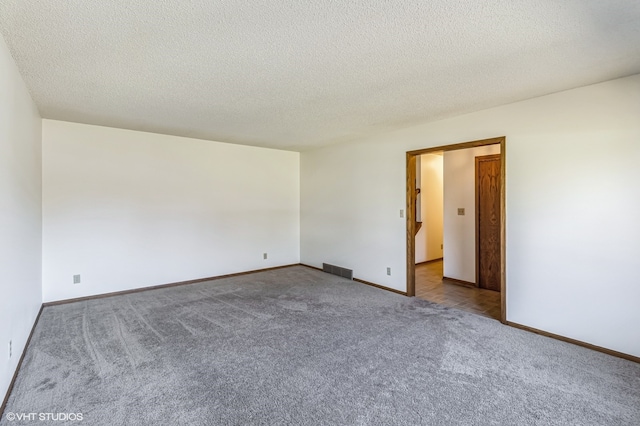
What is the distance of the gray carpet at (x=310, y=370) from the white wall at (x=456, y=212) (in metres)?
1.61

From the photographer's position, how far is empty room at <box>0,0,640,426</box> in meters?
1.90

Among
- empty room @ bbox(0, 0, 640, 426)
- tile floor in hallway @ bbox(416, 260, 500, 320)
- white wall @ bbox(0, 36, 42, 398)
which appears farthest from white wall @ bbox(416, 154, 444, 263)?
white wall @ bbox(0, 36, 42, 398)

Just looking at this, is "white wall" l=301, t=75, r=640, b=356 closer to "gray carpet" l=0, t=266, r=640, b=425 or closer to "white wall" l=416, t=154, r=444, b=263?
"gray carpet" l=0, t=266, r=640, b=425

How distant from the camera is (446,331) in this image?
3.11m

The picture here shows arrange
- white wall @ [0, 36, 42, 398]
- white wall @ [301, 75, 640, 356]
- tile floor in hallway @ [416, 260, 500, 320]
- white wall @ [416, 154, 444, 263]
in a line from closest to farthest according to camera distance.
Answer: white wall @ [0, 36, 42, 398]
white wall @ [301, 75, 640, 356]
tile floor in hallway @ [416, 260, 500, 320]
white wall @ [416, 154, 444, 263]

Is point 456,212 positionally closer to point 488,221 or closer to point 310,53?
point 488,221

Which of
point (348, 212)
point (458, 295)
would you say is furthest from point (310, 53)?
point (458, 295)

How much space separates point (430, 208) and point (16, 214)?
6.46m

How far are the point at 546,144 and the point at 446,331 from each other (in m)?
2.11

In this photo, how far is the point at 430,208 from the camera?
6.72 meters

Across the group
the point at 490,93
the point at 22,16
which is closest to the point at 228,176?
the point at 22,16

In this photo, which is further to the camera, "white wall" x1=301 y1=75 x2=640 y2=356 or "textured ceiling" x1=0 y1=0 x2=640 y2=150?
"white wall" x1=301 y1=75 x2=640 y2=356

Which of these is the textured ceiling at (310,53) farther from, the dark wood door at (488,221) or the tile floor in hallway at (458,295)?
the tile floor in hallway at (458,295)

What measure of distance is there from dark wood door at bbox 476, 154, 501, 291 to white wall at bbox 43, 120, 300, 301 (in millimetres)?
3540
